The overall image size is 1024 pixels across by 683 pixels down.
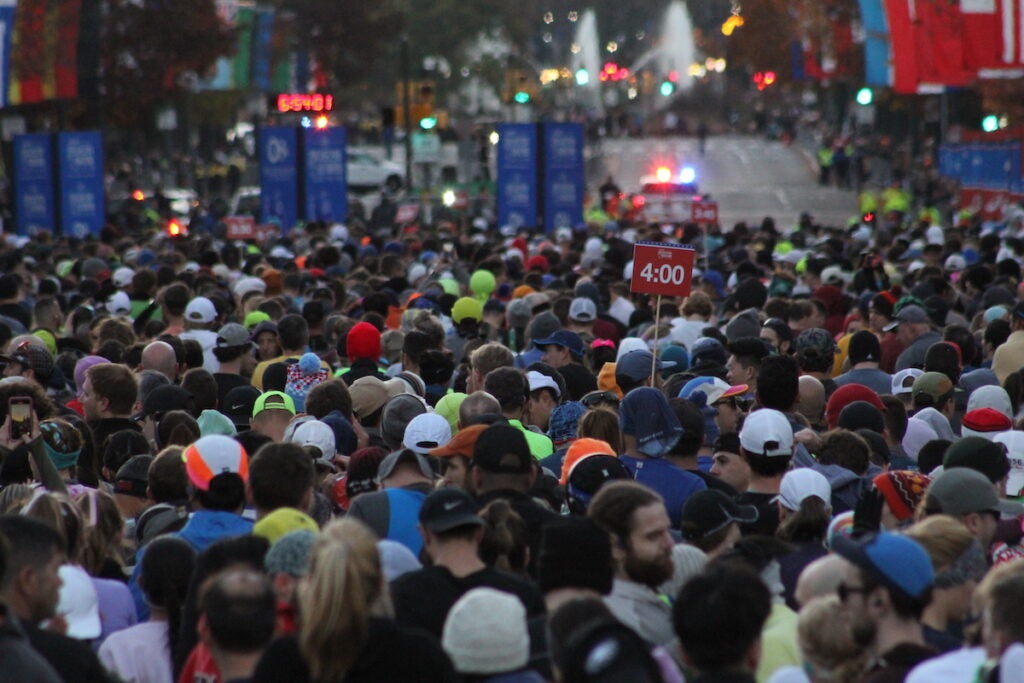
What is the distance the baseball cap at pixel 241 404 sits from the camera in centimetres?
1097

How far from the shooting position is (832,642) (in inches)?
212

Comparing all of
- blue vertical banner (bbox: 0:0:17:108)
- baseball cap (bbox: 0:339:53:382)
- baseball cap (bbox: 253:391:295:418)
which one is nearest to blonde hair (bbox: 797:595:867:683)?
baseball cap (bbox: 253:391:295:418)

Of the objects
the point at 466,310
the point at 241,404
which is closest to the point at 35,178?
the point at 466,310

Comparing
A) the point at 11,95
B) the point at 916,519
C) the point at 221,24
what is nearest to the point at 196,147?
the point at 221,24

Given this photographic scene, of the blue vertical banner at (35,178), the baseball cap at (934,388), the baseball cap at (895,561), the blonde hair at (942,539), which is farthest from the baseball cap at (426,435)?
the blue vertical banner at (35,178)

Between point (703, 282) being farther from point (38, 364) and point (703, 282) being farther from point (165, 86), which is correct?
point (165, 86)

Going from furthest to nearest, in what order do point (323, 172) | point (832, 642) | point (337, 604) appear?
1. point (323, 172)
2. point (832, 642)
3. point (337, 604)

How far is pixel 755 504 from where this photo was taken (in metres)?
7.96

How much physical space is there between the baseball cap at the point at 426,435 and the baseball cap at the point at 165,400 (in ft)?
7.89

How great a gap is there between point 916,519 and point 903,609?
5.89ft

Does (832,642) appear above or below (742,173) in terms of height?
below

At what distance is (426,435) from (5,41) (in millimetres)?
30278

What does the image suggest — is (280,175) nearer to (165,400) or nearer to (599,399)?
(165,400)

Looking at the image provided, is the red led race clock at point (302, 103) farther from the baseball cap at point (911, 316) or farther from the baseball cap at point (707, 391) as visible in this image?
the baseball cap at point (707, 391)
